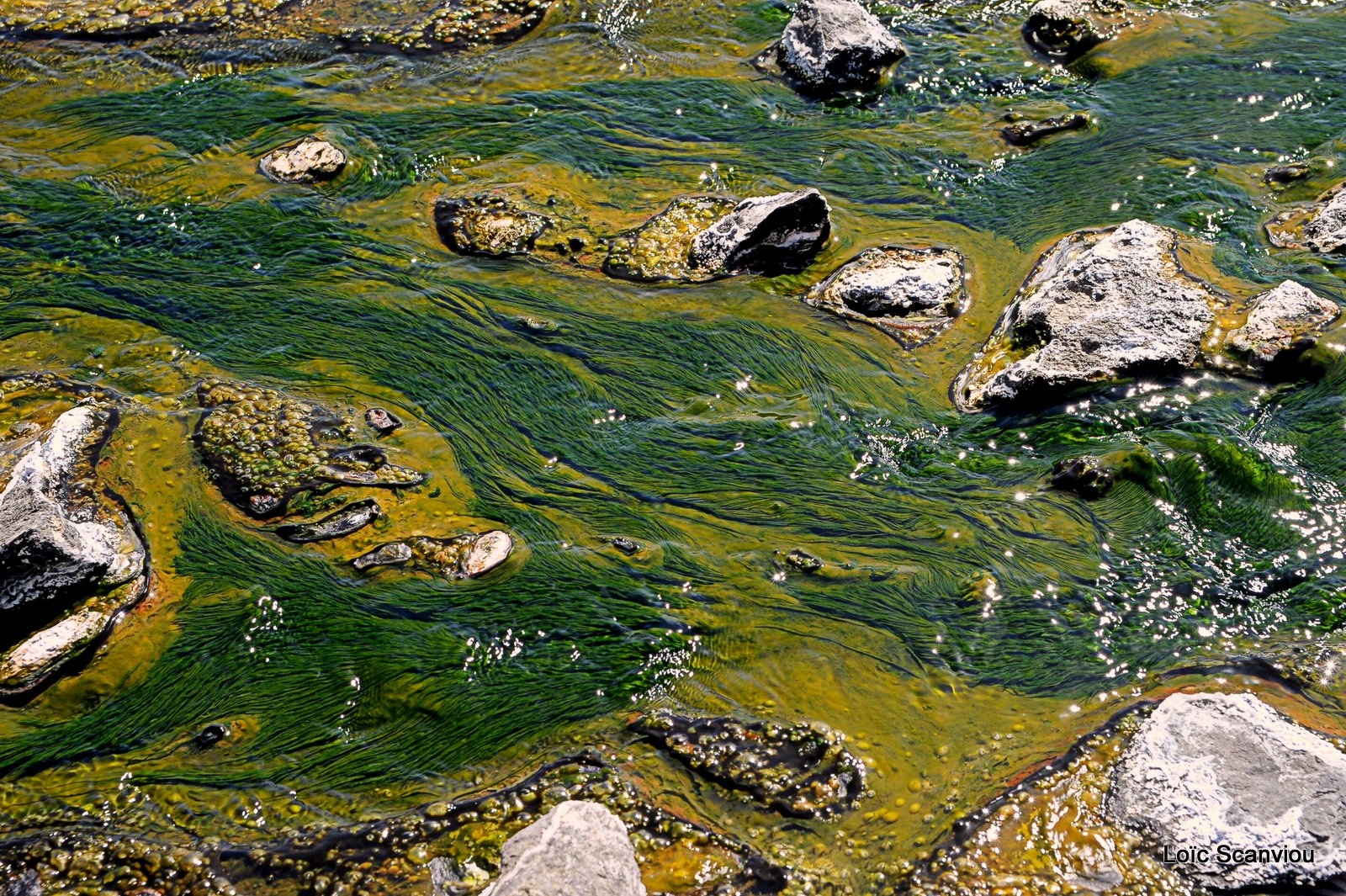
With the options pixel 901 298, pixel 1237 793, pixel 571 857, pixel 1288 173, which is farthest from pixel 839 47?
pixel 571 857

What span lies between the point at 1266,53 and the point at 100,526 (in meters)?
8.80

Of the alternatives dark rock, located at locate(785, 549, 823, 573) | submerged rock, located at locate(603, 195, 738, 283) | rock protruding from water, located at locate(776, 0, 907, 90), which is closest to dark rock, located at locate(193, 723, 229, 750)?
dark rock, located at locate(785, 549, 823, 573)

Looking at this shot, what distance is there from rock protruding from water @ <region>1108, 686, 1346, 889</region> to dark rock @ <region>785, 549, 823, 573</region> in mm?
1605

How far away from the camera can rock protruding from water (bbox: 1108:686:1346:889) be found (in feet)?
11.9

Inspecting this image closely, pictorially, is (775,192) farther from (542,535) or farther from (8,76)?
(8,76)

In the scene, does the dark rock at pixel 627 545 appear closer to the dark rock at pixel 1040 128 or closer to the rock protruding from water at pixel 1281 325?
the rock protruding from water at pixel 1281 325

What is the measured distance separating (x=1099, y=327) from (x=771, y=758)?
309cm

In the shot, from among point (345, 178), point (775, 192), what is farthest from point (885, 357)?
point (345, 178)

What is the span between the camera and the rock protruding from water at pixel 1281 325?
5.23 m

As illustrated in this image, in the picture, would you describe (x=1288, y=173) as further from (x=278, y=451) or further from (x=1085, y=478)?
(x=278, y=451)

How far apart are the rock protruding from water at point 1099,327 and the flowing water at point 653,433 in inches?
6.6

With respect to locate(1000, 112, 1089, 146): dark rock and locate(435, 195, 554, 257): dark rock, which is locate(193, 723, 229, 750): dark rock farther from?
locate(1000, 112, 1089, 146): dark rock

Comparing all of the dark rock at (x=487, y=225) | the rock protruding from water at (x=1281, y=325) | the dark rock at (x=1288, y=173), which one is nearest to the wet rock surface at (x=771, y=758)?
the rock protruding from water at (x=1281, y=325)

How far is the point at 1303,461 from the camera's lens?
16.2 feet
